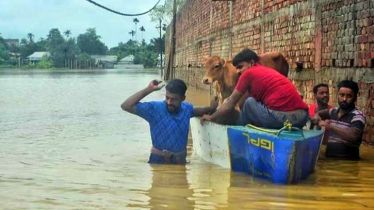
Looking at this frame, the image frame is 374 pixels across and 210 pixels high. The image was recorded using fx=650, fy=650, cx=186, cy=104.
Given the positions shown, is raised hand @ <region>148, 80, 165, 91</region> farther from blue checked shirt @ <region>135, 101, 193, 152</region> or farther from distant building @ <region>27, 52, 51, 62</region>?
distant building @ <region>27, 52, 51, 62</region>

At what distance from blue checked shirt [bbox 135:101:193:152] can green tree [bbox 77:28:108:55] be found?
135m

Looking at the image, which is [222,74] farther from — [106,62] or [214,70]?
[106,62]

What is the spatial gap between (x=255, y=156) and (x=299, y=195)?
0.76 metres

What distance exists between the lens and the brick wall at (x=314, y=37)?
8.55 m

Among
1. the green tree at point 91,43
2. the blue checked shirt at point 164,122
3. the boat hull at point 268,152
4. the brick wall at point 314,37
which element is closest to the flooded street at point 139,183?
the boat hull at point 268,152

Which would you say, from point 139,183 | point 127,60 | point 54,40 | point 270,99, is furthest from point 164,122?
point 54,40

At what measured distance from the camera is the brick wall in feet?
28.0

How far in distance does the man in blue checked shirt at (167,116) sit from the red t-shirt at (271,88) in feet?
2.68

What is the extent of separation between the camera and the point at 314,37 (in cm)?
1059

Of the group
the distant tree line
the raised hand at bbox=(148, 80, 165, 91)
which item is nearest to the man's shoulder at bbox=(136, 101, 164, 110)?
the raised hand at bbox=(148, 80, 165, 91)

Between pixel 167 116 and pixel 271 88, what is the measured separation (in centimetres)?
127

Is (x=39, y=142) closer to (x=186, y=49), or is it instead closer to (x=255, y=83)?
(x=255, y=83)

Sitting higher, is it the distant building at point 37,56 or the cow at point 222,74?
the distant building at point 37,56

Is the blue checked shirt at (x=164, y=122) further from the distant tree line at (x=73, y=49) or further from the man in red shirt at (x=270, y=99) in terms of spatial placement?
the distant tree line at (x=73, y=49)
